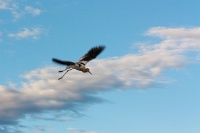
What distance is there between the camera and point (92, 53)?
210 ft

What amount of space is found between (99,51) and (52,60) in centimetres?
1273

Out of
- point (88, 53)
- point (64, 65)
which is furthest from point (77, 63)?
point (88, 53)

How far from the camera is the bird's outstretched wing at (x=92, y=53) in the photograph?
6112cm

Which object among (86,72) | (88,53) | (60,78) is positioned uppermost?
(88,53)

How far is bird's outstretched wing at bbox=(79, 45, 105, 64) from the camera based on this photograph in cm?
6112

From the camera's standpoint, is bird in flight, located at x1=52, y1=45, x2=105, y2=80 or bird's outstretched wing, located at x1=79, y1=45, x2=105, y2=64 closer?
bird in flight, located at x1=52, y1=45, x2=105, y2=80

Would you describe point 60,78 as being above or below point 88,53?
below

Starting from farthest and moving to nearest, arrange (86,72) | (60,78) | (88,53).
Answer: (88,53) < (86,72) < (60,78)

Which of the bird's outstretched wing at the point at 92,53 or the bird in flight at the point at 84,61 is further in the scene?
the bird's outstretched wing at the point at 92,53

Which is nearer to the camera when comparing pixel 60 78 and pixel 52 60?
pixel 60 78

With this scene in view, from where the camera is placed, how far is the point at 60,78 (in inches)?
1853

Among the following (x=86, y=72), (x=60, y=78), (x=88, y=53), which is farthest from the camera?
(x=88, y=53)

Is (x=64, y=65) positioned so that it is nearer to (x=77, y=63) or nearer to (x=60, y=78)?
(x=77, y=63)

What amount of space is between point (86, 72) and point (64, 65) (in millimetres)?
3079
